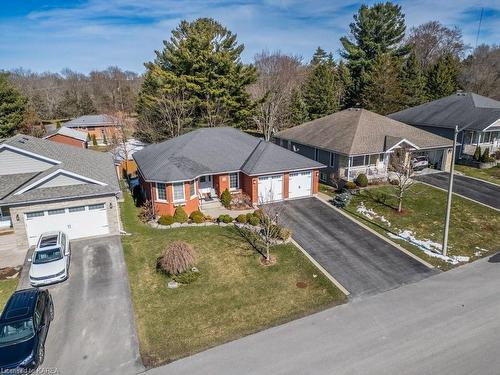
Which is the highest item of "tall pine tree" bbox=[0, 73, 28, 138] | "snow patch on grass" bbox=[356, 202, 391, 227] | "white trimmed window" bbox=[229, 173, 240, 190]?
"tall pine tree" bbox=[0, 73, 28, 138]

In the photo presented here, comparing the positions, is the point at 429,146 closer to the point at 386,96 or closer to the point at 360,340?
the point at 386,96

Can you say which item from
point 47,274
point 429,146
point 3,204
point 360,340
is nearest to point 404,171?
point 429,146

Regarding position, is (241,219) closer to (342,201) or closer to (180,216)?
(180,216)

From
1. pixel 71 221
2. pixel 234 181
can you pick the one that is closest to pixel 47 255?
pixel 71 221

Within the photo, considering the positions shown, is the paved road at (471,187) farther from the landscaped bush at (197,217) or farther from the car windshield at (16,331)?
the car windshield at (16,331)

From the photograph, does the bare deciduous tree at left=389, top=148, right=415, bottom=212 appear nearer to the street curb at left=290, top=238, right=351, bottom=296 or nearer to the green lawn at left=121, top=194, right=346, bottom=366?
the street curb at left=290, top=238, right=351, bottom=296

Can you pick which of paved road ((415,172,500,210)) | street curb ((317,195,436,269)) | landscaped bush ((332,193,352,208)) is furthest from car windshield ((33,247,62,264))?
paved road ((415,172,500,210))

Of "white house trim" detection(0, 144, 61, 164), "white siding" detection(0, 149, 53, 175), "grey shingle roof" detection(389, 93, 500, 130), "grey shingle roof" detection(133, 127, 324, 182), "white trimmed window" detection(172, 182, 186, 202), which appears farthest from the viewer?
"grey shingle roof" detection(389, 93, 500, 130)
